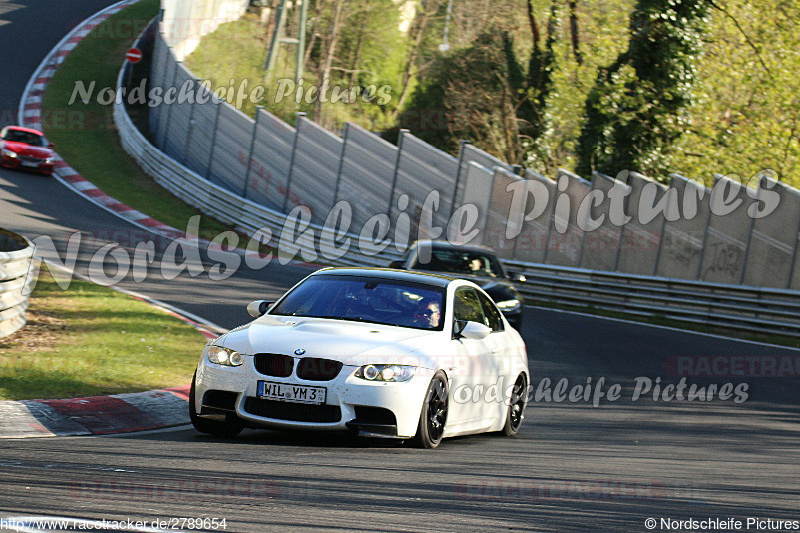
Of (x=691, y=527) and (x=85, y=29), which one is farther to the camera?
(x=85, y=29)

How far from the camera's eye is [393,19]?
5928 centimetres

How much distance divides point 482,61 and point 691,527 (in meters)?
41.8

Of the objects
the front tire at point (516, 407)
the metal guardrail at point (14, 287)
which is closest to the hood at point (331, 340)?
the front tire at point (516, 407)

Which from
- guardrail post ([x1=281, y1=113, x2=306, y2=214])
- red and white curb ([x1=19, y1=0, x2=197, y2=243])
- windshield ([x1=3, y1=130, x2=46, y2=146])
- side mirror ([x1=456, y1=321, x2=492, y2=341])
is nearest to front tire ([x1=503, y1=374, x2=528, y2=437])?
side mirror ([x1=456, y1=321, x2=492, y2=341])

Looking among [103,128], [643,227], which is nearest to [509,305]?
[643,227]

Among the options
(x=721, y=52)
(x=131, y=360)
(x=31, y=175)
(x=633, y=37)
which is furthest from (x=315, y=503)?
(x=721, y=52)

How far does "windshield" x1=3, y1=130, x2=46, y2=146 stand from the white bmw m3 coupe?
1010 inches

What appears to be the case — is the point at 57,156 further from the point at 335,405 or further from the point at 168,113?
the point at 335,405

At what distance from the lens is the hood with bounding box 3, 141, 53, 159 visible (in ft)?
103

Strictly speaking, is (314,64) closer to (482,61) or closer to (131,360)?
(482,61)

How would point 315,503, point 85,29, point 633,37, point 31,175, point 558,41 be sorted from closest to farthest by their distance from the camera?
point 315,503, point 633,37, point 31,175, point 558,41, point 85,29

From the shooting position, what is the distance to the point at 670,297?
22172 millimetres

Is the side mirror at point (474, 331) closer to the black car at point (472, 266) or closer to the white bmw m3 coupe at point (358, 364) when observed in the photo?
the white bmw m3 coupe at point (358, 364)

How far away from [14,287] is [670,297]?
47.9 ft
